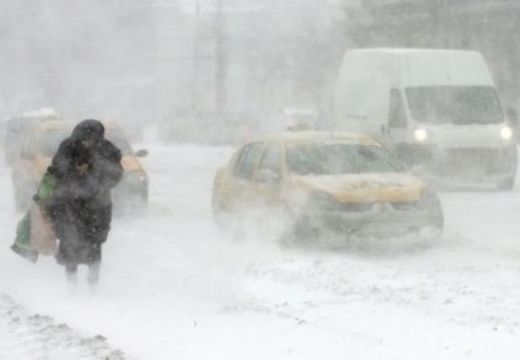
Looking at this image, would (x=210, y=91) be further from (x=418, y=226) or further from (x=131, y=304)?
(x=131, y=304)

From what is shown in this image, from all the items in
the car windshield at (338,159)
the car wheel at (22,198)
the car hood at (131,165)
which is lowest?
the car wheel at (22,198)

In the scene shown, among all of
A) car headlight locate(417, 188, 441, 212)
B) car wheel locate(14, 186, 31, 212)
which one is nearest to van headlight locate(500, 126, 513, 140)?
car headlight locate(417, 188, 441, 212)

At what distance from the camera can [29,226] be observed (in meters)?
9.41

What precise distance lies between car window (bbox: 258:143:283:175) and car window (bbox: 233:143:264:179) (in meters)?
0.12

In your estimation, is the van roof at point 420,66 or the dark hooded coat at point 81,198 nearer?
the dark hooded coat at point 81,198

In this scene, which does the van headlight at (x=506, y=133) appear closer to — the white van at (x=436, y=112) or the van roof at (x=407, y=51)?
the white van at (x=436, y=112)

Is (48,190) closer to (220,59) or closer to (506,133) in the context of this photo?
(220,59)

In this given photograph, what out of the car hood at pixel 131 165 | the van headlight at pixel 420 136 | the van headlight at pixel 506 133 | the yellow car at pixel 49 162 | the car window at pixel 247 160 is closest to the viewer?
the car window at pixel 247 160

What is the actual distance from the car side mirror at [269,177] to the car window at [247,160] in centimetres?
62

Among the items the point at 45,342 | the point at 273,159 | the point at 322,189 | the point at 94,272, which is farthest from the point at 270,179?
the point at 45,342

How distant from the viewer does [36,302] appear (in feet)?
29.8

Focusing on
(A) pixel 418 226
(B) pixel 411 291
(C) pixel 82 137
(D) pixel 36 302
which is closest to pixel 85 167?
(C) pixel 82 137

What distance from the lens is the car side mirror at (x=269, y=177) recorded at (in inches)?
469

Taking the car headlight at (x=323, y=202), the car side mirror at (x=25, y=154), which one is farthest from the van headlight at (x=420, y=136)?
the car headlight at (x=323, y=202)
